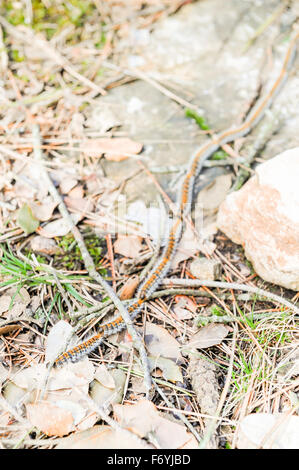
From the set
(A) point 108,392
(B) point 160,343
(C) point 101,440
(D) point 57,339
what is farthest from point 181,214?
(C) point 101,440

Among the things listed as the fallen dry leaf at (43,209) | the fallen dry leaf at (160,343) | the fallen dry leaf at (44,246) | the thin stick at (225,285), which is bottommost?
the fallen dry leaf at (160,343)

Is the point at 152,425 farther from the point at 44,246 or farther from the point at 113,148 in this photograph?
the point at 113,148

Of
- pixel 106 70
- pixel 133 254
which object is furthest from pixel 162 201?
pixel 106 70

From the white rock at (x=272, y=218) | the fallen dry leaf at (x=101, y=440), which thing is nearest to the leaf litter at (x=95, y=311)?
the fallen dry leaf at (x=101, y=440)

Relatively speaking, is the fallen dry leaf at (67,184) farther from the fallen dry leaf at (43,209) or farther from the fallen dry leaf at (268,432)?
the fallen dry leaf at (268,432)

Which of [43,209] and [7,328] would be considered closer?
[7,328]

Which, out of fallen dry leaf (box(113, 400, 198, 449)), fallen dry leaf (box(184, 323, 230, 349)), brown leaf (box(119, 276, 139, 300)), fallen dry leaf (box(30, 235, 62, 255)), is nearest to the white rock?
fallen dry leaf (box(184, 323, 230, 349))
